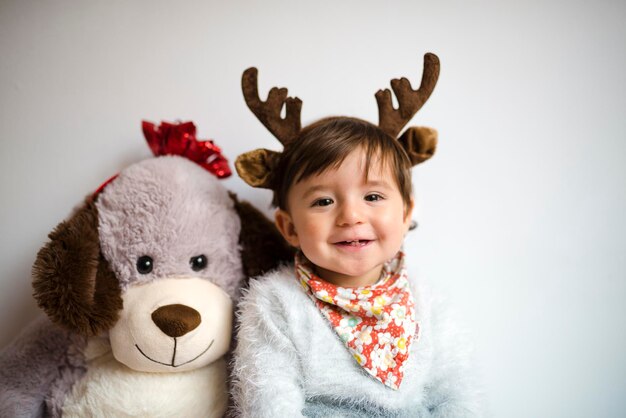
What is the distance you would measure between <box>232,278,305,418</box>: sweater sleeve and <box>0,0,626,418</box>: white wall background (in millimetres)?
350

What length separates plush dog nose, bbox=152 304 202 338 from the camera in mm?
798

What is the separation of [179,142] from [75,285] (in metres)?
0.38

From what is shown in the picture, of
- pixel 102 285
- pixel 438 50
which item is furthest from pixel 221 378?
pixel 438 50

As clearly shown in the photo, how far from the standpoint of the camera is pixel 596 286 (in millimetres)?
1168

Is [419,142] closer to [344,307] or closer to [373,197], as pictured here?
[373,197]

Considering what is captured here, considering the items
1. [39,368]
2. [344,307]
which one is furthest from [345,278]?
[39,368]

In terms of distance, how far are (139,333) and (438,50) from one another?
1.01m

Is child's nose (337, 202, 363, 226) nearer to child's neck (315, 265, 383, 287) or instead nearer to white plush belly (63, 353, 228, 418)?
child's neck (315, 265, 383, 287)

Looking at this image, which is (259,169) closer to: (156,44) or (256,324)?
(256,324)

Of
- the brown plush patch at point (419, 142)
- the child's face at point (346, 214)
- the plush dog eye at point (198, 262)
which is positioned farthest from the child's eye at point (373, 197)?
the plush dog eye at point (198, 262)

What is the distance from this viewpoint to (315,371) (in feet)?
2.81

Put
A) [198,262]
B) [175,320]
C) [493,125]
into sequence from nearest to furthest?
[175,320], [198,262], [493,125]

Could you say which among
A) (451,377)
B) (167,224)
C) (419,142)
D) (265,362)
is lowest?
(451,377)

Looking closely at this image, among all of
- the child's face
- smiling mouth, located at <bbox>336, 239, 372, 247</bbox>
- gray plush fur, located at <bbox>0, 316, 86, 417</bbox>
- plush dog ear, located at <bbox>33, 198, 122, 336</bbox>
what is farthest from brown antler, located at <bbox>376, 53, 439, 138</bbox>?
gray plush fur, located at <bbox>0, 316, 86, 417</bbox>
